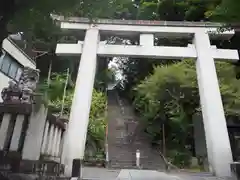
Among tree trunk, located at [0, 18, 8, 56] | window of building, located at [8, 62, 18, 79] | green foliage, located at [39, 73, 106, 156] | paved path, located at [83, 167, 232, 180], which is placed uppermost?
window of building, located at [8, 62, 18, 79]

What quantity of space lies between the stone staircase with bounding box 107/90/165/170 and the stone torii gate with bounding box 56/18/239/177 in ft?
17.2

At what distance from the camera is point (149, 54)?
11.7 metres

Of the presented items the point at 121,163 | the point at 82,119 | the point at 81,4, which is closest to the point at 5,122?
the point at 81,4

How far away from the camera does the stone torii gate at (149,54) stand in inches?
384

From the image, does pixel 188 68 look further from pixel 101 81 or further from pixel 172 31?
pixel 101 81

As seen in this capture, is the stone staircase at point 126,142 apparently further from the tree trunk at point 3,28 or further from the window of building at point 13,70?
the tree trunk at point 3,28

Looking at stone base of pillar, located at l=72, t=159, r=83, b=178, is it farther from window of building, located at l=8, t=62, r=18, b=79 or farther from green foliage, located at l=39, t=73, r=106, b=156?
window of building, located at l=8, t=62, r=18, b=79

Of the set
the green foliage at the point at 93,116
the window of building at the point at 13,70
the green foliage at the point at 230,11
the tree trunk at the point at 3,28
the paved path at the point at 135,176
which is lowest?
the paved path at the point at 135,176

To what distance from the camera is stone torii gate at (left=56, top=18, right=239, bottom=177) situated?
9766mm

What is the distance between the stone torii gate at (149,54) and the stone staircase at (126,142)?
17.2 feet

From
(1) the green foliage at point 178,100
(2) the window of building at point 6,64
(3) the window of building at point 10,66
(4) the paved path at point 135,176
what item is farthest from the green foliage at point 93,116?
(4) the paved path at point 135,176

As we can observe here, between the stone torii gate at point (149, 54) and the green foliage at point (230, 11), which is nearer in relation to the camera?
the green foliage at point (230, 11)

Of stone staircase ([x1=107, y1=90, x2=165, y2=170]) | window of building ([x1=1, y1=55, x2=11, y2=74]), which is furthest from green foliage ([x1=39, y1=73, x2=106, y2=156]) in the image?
window of building ([x1=1, y1=55, x2=11, y2=74])

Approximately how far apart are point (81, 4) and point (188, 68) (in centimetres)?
1309
